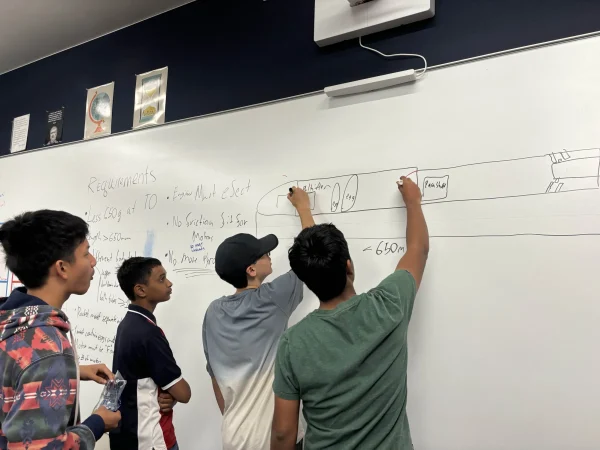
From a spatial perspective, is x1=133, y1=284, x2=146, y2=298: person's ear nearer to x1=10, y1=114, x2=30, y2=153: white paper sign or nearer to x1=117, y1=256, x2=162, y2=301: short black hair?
x1=117, y1=256, x2=162, y2=301: short black hair

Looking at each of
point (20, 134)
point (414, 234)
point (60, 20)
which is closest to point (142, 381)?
point (414, 234)

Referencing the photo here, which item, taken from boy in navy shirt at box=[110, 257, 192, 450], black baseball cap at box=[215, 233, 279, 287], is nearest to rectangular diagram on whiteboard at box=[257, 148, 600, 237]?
black baseball cap at box=[215, 233, 279, 287]

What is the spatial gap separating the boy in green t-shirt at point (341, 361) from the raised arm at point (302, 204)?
46 centimetres

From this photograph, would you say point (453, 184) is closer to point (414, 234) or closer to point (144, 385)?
point (414, 234)

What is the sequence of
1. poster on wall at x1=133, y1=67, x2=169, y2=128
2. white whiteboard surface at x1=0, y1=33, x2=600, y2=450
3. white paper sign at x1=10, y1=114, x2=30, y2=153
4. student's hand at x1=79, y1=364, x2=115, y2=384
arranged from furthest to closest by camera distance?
white paper sign at x1=10, y1=114, x2=30, y2=153, poster on wall at x1=133, y1=67, x2=169, y2=128, student's hand at x1=79, y1=364, x2=115, y2=384, white whiteboard surface at x1=0, y1=33, x2=600, y2=450

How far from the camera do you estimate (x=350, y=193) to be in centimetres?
159

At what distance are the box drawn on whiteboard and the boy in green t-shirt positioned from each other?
15.9 inches

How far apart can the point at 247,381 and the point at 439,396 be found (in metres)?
0.60

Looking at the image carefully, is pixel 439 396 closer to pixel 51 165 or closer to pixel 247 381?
pixel 247 381

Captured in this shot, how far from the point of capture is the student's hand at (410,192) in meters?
1.42

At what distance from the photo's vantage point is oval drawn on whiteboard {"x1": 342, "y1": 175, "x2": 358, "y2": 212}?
158 centimetres

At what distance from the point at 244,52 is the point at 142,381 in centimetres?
143

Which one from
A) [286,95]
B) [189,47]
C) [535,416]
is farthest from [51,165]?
[535,416]

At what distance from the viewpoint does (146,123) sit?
7.38 ft
